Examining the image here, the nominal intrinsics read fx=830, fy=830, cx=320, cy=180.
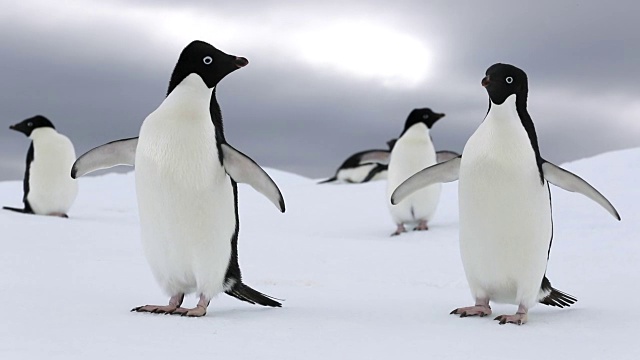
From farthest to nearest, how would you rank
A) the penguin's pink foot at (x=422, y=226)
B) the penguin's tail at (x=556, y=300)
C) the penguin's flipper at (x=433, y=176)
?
the penguin's pink foot at (x=422, y=226)
the penguin's tail at (x=556, y=300)
the penguin's flipper at (x=433, y=176)

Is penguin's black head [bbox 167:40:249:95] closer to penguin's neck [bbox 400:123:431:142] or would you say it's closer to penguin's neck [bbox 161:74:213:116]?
penguin's neck [bbox 161:74:213:116]

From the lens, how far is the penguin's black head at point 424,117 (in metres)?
9.40

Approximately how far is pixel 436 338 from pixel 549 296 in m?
1.26

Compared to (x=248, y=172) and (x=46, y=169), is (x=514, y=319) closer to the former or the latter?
(x=248, y=172)

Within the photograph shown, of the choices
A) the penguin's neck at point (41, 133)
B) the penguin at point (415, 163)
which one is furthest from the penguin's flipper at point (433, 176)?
the penguin's neck at point (41, 133)

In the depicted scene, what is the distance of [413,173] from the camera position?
9242mm

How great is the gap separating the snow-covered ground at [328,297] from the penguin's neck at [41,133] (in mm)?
1271

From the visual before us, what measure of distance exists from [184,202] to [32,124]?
256 inches

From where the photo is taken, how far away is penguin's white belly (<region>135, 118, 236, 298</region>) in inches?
141

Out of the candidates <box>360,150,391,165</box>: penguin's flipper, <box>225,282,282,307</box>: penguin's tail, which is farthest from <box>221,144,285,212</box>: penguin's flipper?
<box>360,150,391,165</box>: penguin's flipper

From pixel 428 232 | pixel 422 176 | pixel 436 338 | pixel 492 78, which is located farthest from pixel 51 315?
pixel 428 232

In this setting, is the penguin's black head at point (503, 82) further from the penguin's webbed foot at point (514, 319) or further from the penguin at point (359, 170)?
the penguin at point (359, 170)

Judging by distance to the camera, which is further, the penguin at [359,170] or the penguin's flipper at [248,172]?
the penguin at [359,170]

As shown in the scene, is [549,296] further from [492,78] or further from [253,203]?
[253,203]
